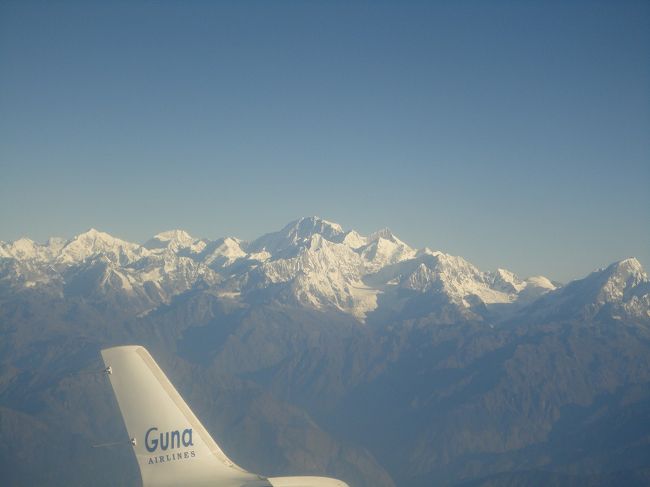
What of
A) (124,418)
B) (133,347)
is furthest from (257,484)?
(133,347)

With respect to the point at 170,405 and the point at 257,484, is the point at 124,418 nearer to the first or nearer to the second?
the point at 170,405

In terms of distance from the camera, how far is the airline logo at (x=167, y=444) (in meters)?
18.0

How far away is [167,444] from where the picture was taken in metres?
18.2

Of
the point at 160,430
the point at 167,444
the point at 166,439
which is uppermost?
the point at 160,430

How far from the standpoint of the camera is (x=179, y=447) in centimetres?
1836

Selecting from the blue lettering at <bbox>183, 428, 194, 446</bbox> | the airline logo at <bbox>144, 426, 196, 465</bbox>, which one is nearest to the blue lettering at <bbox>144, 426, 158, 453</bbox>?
the airline logo at <bbox>144, 426, 196, 465</bbox>

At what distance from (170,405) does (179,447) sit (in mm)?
1476

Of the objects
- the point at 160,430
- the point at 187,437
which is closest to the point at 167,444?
the point at 160,430

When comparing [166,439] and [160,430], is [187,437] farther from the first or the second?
[160,430]

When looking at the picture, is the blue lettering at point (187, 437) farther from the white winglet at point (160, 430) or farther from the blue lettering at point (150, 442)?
the blue lettering at point (150, 442)

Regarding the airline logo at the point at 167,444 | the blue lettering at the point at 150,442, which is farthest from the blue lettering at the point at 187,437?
the blue lettering at the point at 150,442

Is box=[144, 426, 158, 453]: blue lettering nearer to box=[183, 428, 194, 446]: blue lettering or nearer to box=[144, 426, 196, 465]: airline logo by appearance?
box=[144, 426, 196, 465]: airline logo

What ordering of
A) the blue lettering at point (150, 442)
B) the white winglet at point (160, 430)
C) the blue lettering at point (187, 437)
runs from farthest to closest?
the blue lettering at point (187, 437) < the blue lettering at point (150, 442) < the white winglet at point (160, 430)

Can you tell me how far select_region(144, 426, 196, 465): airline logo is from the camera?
18.0 meters
